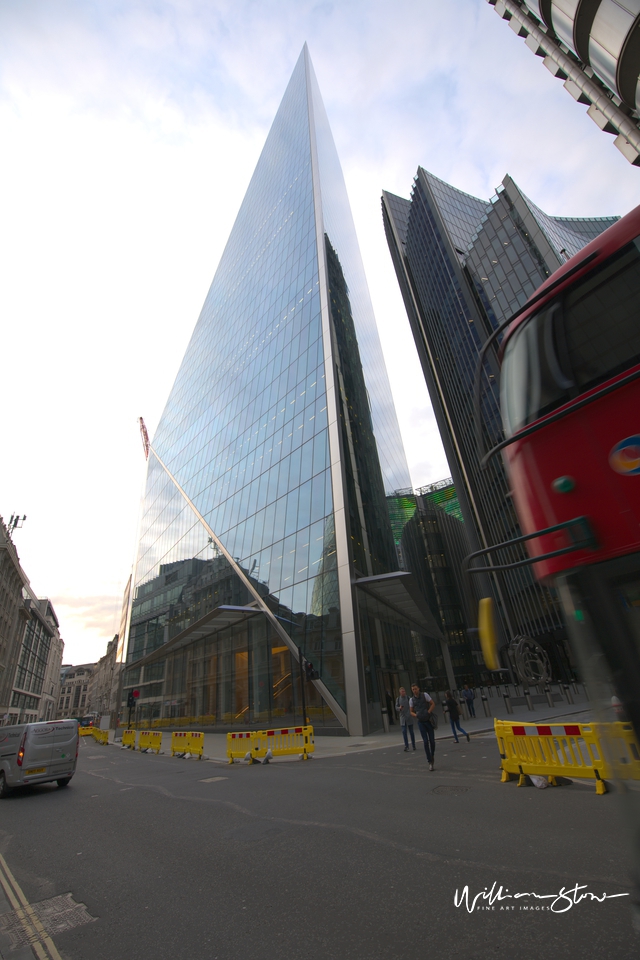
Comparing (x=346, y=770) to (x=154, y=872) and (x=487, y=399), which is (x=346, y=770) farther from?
(x=487, y=399)

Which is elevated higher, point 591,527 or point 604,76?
point 604,76

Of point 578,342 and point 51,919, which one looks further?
point 51,919

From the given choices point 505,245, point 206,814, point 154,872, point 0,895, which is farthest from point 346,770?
point 505,245

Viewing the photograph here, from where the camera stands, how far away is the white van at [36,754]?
37.1 feet

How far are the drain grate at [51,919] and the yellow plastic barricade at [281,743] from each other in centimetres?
1048

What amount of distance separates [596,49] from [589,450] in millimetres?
16838

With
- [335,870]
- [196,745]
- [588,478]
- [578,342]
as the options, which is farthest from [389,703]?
[578,342]

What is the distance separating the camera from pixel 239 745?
15141 mm

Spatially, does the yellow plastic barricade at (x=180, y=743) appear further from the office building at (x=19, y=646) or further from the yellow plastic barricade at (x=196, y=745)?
the office building at (x=19, y=646)

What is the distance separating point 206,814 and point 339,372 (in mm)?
22495

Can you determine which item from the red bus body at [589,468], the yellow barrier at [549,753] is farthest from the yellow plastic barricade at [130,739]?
the red bus body at [589,468]

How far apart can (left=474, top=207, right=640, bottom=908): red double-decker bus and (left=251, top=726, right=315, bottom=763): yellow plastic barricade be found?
13.2 metres

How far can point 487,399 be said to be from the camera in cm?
5350

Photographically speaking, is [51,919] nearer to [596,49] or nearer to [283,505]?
[283,505]
